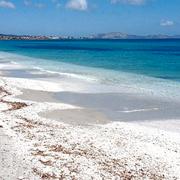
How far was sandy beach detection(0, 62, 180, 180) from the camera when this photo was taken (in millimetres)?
11250

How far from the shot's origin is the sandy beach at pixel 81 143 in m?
11.2

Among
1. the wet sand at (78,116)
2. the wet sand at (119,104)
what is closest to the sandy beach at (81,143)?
the wet sand at (78,116)

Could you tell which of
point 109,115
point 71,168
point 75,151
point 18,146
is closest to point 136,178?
point 71,168

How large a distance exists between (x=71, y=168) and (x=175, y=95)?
15175mm

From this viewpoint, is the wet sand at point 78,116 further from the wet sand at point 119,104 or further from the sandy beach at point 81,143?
the wet sand at point 119,104

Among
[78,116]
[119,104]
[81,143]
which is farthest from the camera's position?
[119,104]

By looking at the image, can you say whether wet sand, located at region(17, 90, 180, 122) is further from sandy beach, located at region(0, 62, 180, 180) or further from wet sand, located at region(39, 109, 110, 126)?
wet sand, located at region(39, 109, 110, 126)

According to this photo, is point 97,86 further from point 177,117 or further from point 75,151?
point 75,151

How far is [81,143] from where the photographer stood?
45.3ft

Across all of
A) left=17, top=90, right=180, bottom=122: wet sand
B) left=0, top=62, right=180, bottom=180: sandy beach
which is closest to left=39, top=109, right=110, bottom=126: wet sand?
left=0, top=62, right=180, bottom=180: sandy beach

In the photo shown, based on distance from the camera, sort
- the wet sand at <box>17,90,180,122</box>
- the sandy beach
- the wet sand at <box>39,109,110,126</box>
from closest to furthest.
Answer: the sandy beach
the wet sand at <box>39,109,110,126</box>
the wet sand at <box>17,90,180,122</box>

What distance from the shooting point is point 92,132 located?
614 inches

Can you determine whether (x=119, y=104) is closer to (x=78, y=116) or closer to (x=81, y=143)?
(x=78, y=116)

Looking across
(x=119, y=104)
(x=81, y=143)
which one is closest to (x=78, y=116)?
(x=119, y=104)
